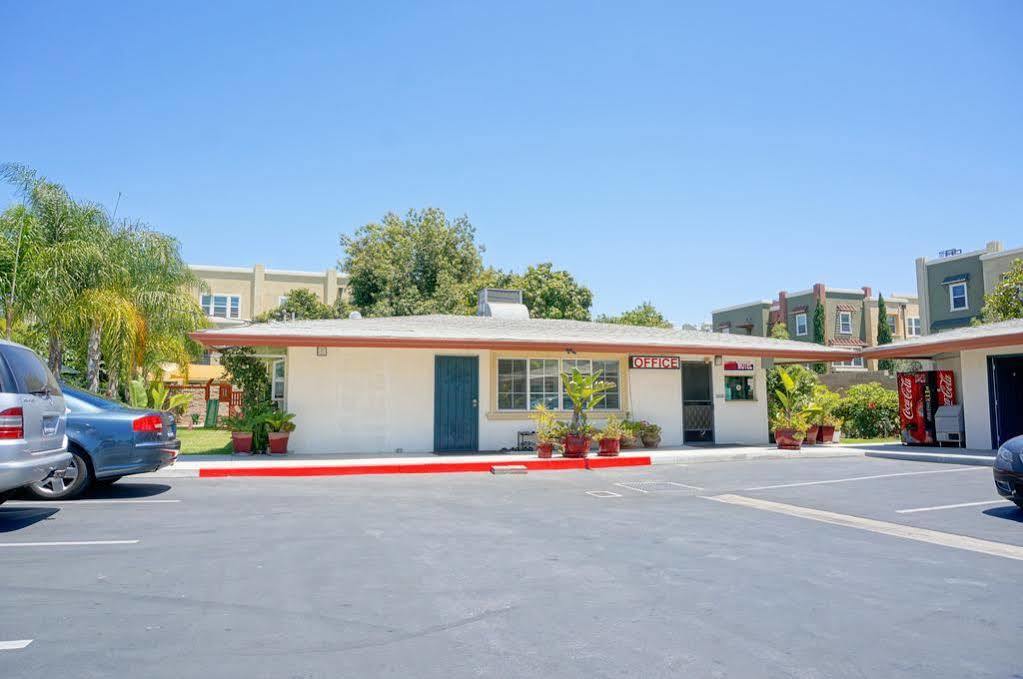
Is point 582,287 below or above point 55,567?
above

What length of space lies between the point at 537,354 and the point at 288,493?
325 inches

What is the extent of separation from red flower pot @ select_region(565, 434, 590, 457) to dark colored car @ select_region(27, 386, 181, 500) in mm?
8591

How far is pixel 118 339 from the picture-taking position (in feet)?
60.9

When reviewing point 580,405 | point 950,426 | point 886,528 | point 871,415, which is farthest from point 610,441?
point 871,415

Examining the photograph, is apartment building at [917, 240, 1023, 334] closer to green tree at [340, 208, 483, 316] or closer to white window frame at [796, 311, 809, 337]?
white window frame at [796, 311, 809, 337]

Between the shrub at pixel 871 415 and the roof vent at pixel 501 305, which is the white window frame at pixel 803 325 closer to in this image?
the shrub at pixel 871 415

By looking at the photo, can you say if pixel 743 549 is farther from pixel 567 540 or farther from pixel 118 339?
pixel 118 339

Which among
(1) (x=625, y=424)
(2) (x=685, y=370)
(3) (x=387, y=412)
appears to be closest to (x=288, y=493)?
(3) (x=387, y=412)

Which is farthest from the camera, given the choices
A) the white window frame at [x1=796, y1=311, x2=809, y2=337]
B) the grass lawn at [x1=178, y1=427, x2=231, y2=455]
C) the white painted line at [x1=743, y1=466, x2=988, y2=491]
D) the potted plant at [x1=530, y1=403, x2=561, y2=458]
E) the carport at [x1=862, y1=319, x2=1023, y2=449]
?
the white window frame at [x1=796, y1=311, x2=809, y2=337]

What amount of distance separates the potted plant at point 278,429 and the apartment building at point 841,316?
39228 millimetres

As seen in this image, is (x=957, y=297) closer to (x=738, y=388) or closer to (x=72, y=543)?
(x=738, y=388)

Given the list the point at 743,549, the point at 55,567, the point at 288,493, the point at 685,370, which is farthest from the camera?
the point at 685,370

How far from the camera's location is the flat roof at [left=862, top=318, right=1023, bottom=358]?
1569cm

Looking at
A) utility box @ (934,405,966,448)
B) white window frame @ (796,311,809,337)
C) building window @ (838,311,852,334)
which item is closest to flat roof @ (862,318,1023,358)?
utility box @ (934,405,966,448)
